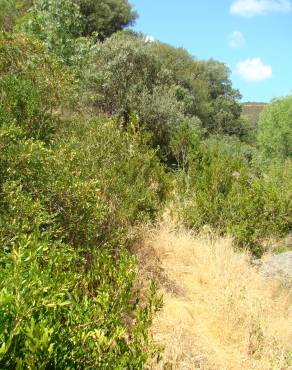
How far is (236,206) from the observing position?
368 inches

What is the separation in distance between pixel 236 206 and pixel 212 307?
3.52 meters

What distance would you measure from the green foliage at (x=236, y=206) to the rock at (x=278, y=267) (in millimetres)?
879

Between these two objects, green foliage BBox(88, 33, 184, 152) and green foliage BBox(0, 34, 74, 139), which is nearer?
green foliage BBox(0, 34, 74, 139)

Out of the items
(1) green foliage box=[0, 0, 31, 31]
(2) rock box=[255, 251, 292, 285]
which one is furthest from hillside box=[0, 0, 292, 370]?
(1) green foliage box=[0, 0, 31, 31]

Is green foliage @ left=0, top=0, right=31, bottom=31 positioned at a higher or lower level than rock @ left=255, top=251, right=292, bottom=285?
higher

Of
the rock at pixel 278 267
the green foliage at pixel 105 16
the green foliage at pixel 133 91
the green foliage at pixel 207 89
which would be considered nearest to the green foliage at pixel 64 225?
the rock at pixel 278 267

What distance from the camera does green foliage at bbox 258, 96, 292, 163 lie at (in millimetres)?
32781

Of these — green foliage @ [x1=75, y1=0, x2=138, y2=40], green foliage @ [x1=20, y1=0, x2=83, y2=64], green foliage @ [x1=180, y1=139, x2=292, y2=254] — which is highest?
green foliage @ [x1=75, y1=0, x2=138, y2=40]

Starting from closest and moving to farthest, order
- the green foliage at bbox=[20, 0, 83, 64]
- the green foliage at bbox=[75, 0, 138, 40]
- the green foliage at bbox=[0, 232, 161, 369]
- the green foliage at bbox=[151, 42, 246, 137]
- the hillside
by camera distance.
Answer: the green foliage at bbox=[0, 232, 161, 369] → the hillside → the green foliage at bbox=[20, 0, 83, 64] → the green foliage at bbox=[75, 0, 138, 40] → the green foliage at bbox=[151, 42, 246, 137]

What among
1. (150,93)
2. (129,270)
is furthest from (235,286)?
(150,93)

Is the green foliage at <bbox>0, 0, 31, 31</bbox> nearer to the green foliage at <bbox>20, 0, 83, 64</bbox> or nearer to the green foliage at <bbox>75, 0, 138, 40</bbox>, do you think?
the green foliage at <bbox>75, 0, 138, 40</bbox>

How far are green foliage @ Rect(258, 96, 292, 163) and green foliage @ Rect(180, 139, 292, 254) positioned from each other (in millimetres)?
23091

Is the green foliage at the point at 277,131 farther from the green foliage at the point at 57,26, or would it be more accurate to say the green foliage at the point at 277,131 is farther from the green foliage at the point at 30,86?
the green foliage at the point at 30,86

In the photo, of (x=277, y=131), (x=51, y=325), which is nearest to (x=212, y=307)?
(x=51, y=325)
